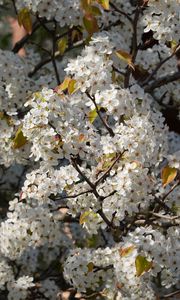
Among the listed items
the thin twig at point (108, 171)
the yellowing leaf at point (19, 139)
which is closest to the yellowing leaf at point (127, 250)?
the thin twig at point (108, 171)

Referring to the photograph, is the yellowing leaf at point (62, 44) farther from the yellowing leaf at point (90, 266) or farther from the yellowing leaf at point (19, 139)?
the yellowing leaf at point (90, 266)

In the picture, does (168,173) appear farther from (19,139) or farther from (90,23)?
(90,23)

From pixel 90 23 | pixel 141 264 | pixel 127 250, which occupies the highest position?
→ pixel 90 23

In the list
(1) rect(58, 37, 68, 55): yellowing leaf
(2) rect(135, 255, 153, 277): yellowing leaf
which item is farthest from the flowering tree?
(1) rect(58, 37, 68, 55): yellowing leaf

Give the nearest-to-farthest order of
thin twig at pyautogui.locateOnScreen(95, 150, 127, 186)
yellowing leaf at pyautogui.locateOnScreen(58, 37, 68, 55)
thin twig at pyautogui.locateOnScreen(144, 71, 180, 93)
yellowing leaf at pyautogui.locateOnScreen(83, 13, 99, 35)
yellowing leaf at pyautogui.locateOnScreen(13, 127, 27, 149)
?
thin twig at pyautogui.locateOnScreen(95, 150, 127, 186) < yellowing leaf at pyautogui.locateOnScreen(13, 127, 27, 149) < yellowing leaf at pyautogui.locateOnScreen(83, 13, 99, 35) < thin twig at pyautogui.locateOnScreen(144, 71, 180, 93) < yellowing leaf at pyautogui.locateOnScreen(58, 37, 68, 55)

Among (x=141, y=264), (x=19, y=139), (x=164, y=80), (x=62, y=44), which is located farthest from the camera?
(x=62, y=44)

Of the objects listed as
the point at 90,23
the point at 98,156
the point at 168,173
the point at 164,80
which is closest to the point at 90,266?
the point at 98,156

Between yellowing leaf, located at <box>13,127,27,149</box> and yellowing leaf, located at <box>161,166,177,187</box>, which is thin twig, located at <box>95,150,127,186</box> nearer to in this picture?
yellowing leaf, located at <box>161,166,177,187</box>
